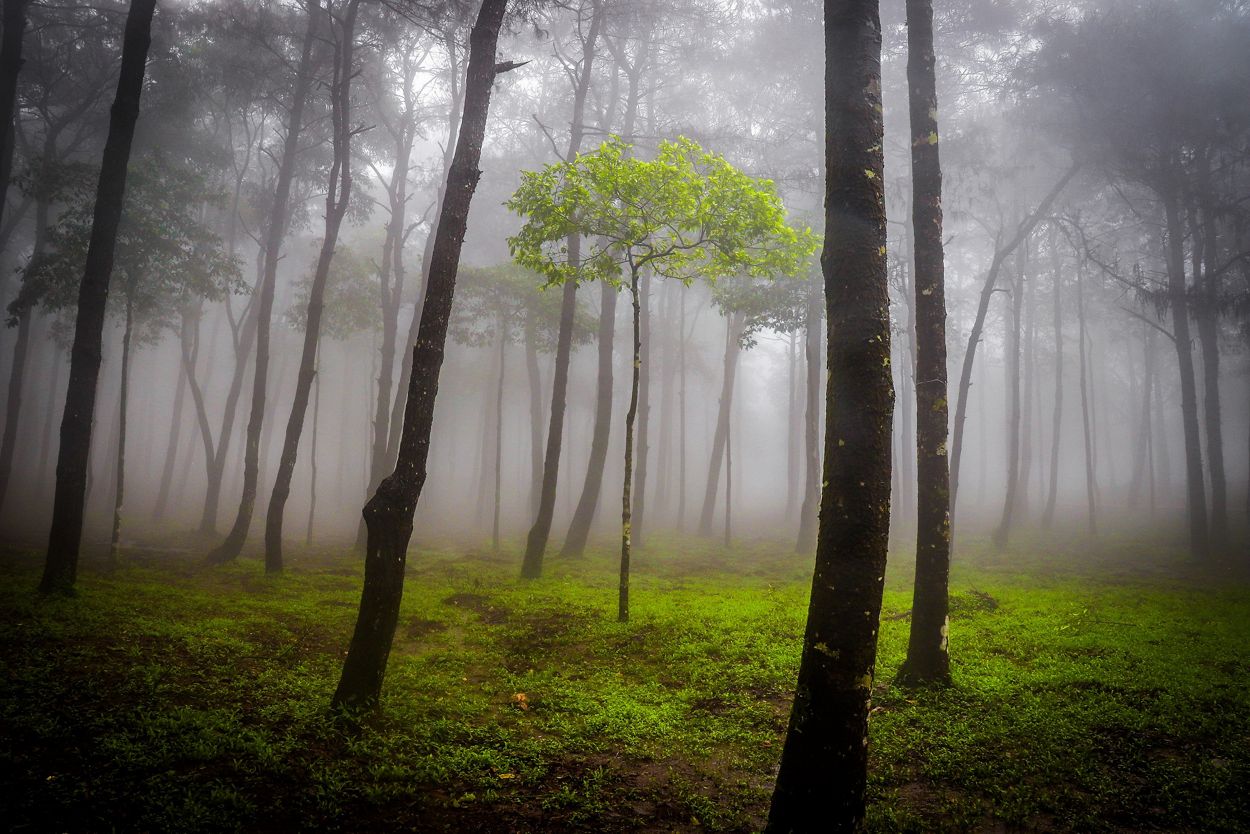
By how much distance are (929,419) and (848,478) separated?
373 centimetres

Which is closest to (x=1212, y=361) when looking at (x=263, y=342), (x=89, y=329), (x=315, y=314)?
(x=315, y=314)

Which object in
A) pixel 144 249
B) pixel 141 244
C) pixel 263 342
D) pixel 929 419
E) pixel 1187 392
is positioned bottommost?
pixel 929 419

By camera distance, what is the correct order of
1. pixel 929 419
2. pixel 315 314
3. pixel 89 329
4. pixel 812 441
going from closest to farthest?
pixel 929 419, pixel 89 329, pixel 315 314, pixel 812 441

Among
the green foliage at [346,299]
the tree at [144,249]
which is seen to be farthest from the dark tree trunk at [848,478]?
the green foliage at [346,299]

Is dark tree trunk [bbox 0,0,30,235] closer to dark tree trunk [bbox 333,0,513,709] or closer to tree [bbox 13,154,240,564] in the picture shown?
tree [bbox 13,154,240,564]

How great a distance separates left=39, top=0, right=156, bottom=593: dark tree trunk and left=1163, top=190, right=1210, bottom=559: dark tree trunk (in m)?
25.0

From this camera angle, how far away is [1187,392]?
16.7 m

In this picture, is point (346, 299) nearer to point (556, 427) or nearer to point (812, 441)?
point (556, 427)

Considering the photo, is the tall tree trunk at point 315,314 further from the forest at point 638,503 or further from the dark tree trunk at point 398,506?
the dark tree trunk at point 398,506

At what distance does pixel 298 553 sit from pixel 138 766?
12.8m

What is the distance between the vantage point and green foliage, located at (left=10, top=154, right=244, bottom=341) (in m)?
13.8

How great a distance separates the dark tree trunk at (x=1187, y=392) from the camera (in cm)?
1576

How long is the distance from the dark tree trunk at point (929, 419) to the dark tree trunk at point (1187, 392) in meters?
14.9

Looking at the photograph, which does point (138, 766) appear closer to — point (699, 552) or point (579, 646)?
point (579, 646)
